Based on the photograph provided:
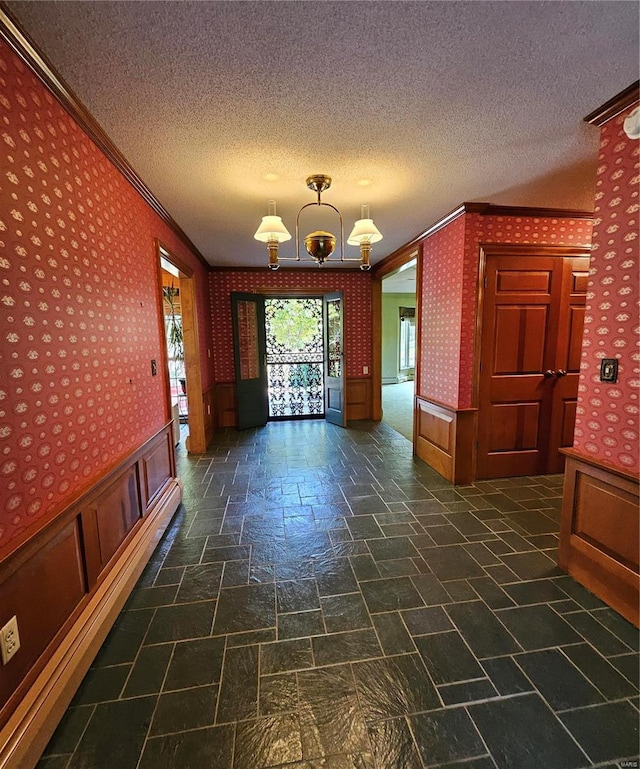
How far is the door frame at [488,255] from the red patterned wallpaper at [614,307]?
3.91ft

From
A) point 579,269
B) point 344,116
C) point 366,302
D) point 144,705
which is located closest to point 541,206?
point 579,269

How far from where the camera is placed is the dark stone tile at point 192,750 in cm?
112

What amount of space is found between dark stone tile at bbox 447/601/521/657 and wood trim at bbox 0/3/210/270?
9.81ft

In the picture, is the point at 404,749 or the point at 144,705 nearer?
the point at 404,749

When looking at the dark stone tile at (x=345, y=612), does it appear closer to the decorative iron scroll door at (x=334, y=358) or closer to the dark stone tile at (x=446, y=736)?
the dark stone tile at (x=446, y=736)

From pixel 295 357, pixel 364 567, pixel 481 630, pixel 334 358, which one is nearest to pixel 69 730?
pixel 364 567

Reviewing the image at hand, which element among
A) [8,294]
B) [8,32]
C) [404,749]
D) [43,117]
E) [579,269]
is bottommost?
[404,749]

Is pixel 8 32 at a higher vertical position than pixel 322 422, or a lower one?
higher

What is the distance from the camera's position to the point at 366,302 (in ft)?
18.0

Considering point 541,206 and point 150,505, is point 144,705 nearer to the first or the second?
point 150,505

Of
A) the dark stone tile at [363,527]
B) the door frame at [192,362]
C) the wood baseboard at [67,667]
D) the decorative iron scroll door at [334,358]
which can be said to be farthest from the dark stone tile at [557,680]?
the decorative iron scroll door at [334,358]

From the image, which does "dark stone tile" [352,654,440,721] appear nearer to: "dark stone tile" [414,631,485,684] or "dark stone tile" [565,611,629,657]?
"dark stone tile" [414,631,485,684]

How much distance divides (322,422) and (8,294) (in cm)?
476

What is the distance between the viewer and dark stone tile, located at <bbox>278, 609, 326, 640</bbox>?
161 centimetres
